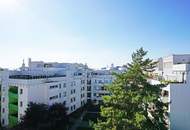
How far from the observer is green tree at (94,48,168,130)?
999 inches

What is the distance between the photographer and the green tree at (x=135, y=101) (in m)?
25.4

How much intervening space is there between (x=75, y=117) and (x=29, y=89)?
17.3 meters

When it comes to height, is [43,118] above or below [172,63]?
below

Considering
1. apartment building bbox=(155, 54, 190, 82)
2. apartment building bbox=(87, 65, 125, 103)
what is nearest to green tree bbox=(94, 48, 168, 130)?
apartment building bbox=(155, 54, 190, 82)

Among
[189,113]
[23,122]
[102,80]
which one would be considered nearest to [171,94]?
[189,113]

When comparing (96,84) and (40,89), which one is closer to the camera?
(40,89)

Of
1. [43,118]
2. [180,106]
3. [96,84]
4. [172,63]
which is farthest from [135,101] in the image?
[96,84]

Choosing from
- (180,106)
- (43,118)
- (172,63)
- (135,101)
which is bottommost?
(43,118)

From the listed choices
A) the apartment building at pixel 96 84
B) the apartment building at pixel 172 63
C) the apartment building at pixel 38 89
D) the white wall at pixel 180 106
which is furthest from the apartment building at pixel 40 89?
the white wall at pixel 180 106

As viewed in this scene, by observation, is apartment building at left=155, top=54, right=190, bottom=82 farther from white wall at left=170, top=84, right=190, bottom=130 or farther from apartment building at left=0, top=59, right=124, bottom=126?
apartment building at left=0, top=59, right=124, bottom=126

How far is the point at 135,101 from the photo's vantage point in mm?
25594

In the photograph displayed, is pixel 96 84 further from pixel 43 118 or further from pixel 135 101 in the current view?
pixel 135 101

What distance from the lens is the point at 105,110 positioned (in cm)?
2745

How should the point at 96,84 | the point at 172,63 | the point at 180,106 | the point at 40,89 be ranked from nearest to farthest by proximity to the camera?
1. the point at 180,106
2. the point at 172,63
3. the point at 40,89
4. the point at 96,84
